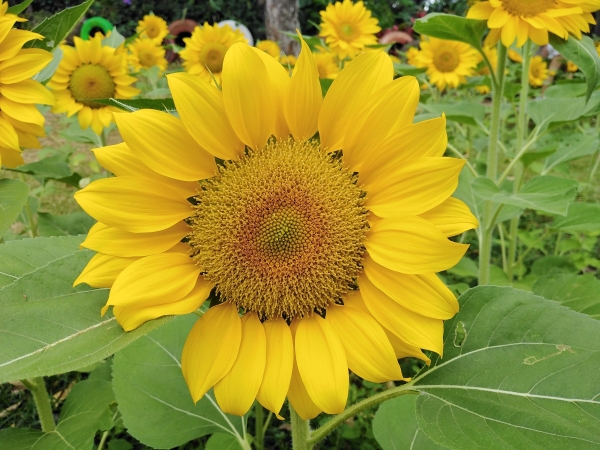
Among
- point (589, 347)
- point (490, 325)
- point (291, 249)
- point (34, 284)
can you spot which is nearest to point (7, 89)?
point (34, 284)

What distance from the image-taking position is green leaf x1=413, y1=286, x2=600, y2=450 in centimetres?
71

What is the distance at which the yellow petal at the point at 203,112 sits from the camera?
750mm

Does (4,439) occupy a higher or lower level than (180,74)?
lower

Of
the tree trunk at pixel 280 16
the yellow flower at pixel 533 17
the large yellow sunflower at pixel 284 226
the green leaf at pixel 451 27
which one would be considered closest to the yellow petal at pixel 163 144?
the large yellow sunflower at pixel 284 226

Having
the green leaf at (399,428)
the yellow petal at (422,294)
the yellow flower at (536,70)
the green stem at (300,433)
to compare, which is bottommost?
the green leaf at (399,428)

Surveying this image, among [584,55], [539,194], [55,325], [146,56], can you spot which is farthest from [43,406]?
[146,56]

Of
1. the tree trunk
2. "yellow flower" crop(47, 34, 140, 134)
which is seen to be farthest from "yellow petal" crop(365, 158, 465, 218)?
the tree trunk

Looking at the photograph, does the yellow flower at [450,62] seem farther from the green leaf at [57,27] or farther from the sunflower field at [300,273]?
the sunflower field at [300,273]

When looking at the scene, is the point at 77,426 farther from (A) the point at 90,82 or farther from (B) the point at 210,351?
(A) the point at 90,82

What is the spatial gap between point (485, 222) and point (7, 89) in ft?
5.04

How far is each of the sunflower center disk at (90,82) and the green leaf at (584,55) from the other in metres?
2.03

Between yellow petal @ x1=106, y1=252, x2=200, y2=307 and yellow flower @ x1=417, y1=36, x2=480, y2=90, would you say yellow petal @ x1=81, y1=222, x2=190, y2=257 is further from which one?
yellow flower @ x1=417, y1=36, x2=480, y2=90

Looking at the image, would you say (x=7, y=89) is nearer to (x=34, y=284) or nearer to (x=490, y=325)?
(x=34, y=284)

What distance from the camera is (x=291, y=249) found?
87 centimetres
